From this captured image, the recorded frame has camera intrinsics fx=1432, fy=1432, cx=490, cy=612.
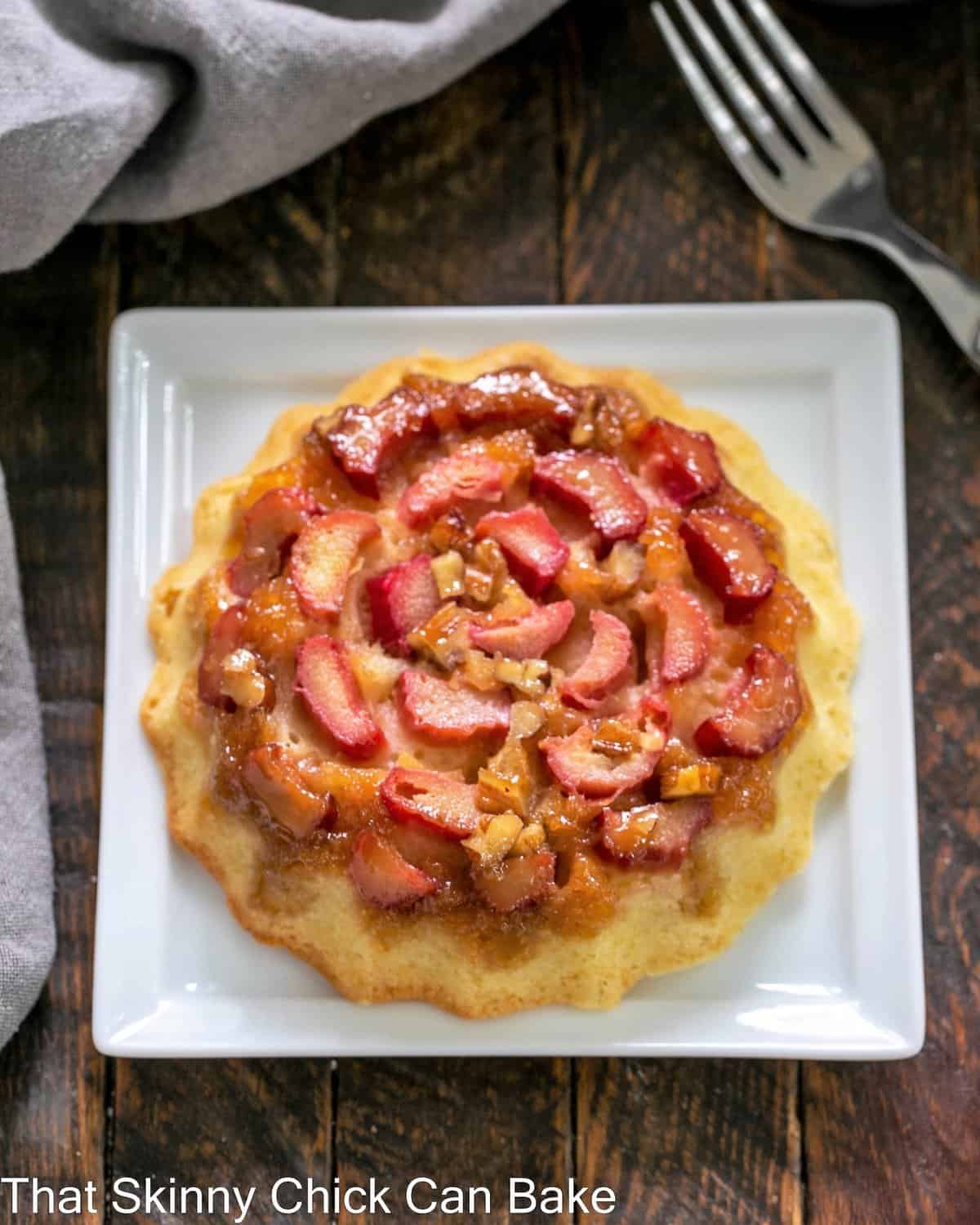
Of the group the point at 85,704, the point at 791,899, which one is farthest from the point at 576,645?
the point at 85,704

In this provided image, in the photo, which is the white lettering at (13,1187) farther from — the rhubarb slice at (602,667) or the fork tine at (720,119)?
the fork tine at (720,119)

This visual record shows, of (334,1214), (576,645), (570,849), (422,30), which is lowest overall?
(334,1214)

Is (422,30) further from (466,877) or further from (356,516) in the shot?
(466,877)

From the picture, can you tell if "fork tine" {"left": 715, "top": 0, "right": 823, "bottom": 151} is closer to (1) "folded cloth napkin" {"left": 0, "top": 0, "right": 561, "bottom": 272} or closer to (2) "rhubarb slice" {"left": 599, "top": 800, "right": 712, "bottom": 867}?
(1) "folded cloth napkin" {"left": 0, "top": 0, "right": 561, "bottom": 272}

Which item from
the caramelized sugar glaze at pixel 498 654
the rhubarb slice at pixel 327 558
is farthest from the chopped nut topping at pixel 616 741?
the rhubarb slice at pixel 327 558

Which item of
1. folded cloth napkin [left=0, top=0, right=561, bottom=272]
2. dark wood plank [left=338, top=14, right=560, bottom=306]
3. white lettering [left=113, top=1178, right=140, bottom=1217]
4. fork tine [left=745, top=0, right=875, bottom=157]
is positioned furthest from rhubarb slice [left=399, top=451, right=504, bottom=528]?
white lettering [left=113, top=1178, right=140, bottom=1217]

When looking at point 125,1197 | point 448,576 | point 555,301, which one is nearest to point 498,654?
point 448,576

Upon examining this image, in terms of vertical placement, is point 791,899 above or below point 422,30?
below
